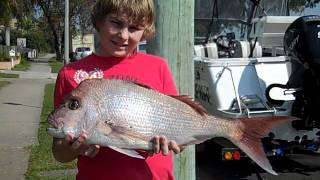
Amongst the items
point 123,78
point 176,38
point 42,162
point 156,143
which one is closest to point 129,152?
point 156,143

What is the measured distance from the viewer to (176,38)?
11.4 feet

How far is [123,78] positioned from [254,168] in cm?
545

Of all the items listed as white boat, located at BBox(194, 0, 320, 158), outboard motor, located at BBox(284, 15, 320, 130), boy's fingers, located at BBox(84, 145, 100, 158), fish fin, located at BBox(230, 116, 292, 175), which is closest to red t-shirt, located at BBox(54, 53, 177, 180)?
boy's fingers, located at BBox(84, 145, 100, 158)

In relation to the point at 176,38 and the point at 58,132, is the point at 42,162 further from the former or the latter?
the point at 58,132

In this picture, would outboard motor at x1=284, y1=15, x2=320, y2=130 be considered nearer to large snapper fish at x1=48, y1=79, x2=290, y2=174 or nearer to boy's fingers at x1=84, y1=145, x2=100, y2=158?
large snapper fish at x1=48, y1=79, x2=290, y2=174

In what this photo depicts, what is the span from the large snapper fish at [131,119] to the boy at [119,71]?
Result: 106 mm

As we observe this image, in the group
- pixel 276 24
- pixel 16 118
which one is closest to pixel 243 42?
pixel 276 24

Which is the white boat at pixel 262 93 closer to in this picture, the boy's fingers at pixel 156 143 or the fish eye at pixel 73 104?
the boy's fingers at pixel 156 143

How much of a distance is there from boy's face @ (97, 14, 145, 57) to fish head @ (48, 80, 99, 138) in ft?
1.10

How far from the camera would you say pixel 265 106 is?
6.42 m

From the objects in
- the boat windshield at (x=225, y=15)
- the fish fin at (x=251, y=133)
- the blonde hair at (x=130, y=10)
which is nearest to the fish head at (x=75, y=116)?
the blonde hair at (x=130, y=10)

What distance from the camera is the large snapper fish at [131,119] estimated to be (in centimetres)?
232

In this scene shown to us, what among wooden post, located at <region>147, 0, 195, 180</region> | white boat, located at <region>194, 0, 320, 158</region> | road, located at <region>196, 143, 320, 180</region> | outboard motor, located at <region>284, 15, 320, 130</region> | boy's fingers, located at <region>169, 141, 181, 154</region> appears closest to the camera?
boy's fingers, located at <region>169, 141, 181, 154</region>

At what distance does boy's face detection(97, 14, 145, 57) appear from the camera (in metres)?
→ 2.56
